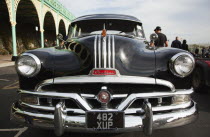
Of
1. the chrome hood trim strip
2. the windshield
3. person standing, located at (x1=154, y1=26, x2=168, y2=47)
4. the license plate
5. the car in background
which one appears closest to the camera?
the license plate

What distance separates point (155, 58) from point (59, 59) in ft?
3.18

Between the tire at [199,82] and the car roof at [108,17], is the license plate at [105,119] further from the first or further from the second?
the tire at [199,82]

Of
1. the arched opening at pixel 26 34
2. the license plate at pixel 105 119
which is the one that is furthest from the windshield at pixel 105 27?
the arched opening at pixel 26 34

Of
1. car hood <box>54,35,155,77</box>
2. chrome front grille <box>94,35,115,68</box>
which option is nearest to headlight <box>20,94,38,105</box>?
car hood <box>54,35,155,77</box>

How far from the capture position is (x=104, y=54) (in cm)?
174

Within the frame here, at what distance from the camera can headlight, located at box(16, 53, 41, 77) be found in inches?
70.0

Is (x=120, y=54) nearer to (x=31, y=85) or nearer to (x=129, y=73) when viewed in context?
(x=129, y=73)

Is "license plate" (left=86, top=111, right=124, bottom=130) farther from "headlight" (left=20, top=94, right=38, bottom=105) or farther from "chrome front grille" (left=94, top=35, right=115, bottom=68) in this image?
"headlight" (left=20, top=94, right=38, bottom=105)

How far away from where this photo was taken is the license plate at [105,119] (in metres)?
1.54

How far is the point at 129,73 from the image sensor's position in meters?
1.74

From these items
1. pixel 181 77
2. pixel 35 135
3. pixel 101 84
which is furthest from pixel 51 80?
pixel 181 77

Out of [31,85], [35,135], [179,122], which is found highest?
[31,85]

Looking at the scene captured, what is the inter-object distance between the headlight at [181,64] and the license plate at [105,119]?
0.69 m

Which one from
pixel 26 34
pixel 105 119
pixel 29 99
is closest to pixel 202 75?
pixel 105 119
